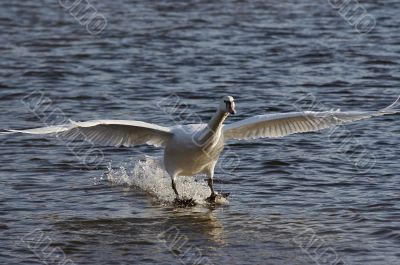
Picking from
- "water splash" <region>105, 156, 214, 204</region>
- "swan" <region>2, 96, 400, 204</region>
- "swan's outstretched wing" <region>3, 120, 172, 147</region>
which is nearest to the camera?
"swan's outstretched wing" <region>3, 120, 172, 147</region>

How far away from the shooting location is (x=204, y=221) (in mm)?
12844

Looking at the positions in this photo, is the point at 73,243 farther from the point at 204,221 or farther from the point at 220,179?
the point at 220,179

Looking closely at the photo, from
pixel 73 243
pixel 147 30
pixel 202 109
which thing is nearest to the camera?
pixel 73 243

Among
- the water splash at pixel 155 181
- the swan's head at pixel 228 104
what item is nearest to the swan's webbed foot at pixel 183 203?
the water splash at pixel 155 181

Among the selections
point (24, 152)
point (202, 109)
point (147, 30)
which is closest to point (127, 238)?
point (24, 152)

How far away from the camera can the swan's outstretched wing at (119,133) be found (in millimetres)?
12766

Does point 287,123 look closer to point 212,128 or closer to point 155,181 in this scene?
point 212,128

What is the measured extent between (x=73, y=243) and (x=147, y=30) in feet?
58.0

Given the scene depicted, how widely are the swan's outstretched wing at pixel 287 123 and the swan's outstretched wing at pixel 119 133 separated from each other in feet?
3.15

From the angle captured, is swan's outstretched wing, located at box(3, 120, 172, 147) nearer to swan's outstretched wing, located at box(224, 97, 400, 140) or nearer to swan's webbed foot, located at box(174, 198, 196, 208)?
swan's webbed foot, located at box(174, 198, 196, 208)

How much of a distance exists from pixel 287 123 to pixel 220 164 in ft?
7.43

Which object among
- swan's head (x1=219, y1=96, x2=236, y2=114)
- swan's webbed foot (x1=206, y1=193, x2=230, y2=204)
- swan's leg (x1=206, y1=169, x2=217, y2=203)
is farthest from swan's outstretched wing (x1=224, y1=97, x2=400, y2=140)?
swan's head (x1=219, y1=96, x2=236, y2=114)

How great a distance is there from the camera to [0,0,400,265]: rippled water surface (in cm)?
1169

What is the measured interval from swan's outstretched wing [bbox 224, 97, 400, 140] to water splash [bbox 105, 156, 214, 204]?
1002 mm
